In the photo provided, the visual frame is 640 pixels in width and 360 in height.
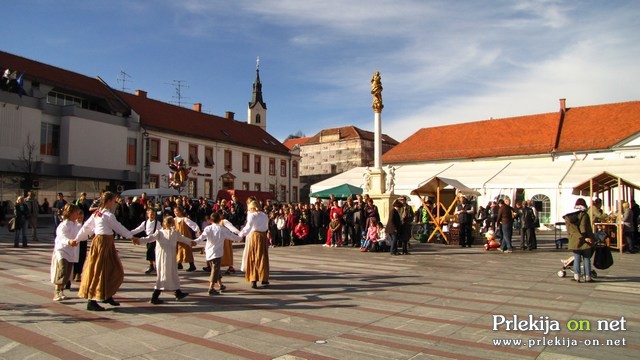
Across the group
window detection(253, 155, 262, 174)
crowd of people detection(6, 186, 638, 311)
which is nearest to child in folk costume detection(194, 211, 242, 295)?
crowd of people detection(6, 186, 638, 311)

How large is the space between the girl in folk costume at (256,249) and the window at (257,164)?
45731mm

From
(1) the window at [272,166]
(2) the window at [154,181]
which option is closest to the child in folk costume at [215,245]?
(2) the window at [154,181]

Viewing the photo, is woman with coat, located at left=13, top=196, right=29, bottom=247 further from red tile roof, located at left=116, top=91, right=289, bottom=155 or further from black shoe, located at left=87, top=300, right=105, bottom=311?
red tile roof, located at left=116, top=91, right=289, bottom=155

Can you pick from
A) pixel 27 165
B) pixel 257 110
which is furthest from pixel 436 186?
pixel 257 110

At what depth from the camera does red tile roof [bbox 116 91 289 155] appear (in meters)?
44.4

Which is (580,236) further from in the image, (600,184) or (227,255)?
(600,184)

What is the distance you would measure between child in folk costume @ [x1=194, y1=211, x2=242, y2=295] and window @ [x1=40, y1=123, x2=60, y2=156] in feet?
101

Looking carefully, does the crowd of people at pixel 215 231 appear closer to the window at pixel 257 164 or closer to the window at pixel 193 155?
the window at pixel 193 155

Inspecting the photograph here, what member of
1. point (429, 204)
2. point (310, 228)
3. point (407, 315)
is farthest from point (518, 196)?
point (407, 315)

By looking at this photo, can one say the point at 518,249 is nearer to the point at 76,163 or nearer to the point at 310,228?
the point at 310,228

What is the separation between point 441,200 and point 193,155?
99.0 feet

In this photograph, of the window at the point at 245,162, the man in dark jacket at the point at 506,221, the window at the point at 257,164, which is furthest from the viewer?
the window at the point at 257,164

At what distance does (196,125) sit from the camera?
4978 cm

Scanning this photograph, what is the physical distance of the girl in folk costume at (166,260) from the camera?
25.8ft
